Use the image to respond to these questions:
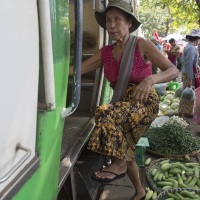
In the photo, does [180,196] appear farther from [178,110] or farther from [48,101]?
[178,110]

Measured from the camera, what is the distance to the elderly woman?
2293 millimetres

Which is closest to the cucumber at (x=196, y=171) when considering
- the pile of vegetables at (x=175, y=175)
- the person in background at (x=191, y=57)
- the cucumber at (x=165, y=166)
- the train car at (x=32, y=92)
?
the pile of vegetables at (x=175, y=175)

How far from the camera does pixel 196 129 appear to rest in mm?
5715

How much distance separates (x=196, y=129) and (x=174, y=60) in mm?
6146

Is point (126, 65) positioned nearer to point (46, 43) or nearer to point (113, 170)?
point (113, 170)

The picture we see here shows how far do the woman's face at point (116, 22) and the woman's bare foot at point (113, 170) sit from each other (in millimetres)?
1075

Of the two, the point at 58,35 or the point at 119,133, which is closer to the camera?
the point at 58,35

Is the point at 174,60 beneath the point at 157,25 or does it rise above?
beneath

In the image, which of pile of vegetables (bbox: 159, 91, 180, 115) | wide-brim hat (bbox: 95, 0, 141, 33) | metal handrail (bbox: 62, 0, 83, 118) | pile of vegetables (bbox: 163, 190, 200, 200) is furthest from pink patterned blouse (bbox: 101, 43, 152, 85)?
pile of vegetables (bbox: 159, 91, 180, 115)

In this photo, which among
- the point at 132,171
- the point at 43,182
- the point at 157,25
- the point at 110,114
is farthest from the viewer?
the point at 157,25

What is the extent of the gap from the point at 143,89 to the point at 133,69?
0.86ft

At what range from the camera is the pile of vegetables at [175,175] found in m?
3.37

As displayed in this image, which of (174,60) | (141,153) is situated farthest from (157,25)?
(141,153)

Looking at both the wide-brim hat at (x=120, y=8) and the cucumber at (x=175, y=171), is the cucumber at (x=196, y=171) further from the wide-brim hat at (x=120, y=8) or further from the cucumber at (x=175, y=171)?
the wide-brim hat at (x=120, y=8)
